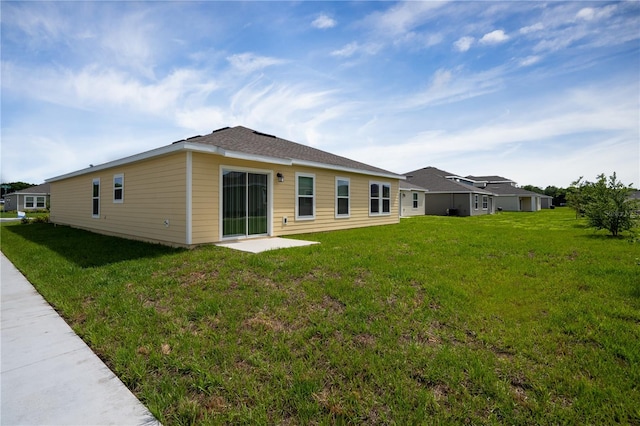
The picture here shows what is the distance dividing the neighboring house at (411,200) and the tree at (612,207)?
13285mm

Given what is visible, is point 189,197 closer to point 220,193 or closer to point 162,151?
point 220,193

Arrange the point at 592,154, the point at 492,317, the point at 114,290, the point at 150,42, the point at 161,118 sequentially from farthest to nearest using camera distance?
the point at 592,154 < the point at 161,118 < the point at 150,42 < the point at 114,290 < the point at 492,317

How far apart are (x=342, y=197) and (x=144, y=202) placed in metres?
7.57

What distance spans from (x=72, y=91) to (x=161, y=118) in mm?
2793

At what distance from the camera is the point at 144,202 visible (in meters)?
9.99

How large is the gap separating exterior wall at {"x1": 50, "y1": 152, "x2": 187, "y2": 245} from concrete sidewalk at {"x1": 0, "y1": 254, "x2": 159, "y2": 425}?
451 cm

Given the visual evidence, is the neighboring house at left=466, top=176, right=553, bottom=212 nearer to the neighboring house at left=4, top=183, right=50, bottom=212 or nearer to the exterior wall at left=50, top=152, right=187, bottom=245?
the exterior wall at left=50, top=152, right=187, bottom=245

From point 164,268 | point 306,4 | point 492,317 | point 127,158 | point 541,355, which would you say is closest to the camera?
point 541,355

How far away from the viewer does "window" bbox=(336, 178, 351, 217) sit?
13.0 meters

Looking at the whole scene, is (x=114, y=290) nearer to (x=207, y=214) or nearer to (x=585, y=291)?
(x=207, y=214)

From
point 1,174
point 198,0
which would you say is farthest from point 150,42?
point 1,174

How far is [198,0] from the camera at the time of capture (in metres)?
8.51

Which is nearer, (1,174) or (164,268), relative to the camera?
(164,268)

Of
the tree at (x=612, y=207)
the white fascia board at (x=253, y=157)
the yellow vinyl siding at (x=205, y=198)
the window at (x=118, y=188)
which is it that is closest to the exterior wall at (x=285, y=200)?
the yellow vinyl siding at (x=205, y=198)
